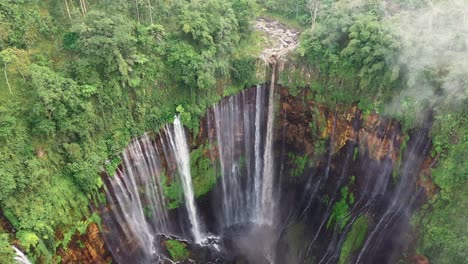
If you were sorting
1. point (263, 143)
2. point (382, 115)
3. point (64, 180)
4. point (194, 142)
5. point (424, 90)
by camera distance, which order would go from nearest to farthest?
1. point (64, 180)
2. point (424, 90)
3. point (382, 115)
4. point (194, 142)
5. point (263, 143)

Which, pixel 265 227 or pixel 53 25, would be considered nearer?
pixel 53 25

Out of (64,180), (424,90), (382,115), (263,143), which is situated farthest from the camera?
(263,143)

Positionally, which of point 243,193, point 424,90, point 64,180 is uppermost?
point 424,90

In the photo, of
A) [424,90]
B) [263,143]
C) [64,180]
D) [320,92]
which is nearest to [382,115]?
[424,90]

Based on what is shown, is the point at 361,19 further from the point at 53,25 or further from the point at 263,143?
the point at 53,25

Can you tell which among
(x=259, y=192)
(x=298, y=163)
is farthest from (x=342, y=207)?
(x=259, y=192)

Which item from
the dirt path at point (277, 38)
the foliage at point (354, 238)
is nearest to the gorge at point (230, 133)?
the foliage at point (354, 238)

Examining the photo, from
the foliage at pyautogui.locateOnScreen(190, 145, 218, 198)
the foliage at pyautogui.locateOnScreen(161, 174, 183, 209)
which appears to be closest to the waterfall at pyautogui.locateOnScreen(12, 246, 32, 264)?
the foliage at pyautogui.locateOnScreen(161, 174, 183, 209)

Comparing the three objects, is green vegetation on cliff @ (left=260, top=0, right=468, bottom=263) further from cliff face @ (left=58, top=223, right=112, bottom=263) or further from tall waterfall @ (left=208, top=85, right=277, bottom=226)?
cliff face @ (left=58, top=223, right=112, bottom=263)
